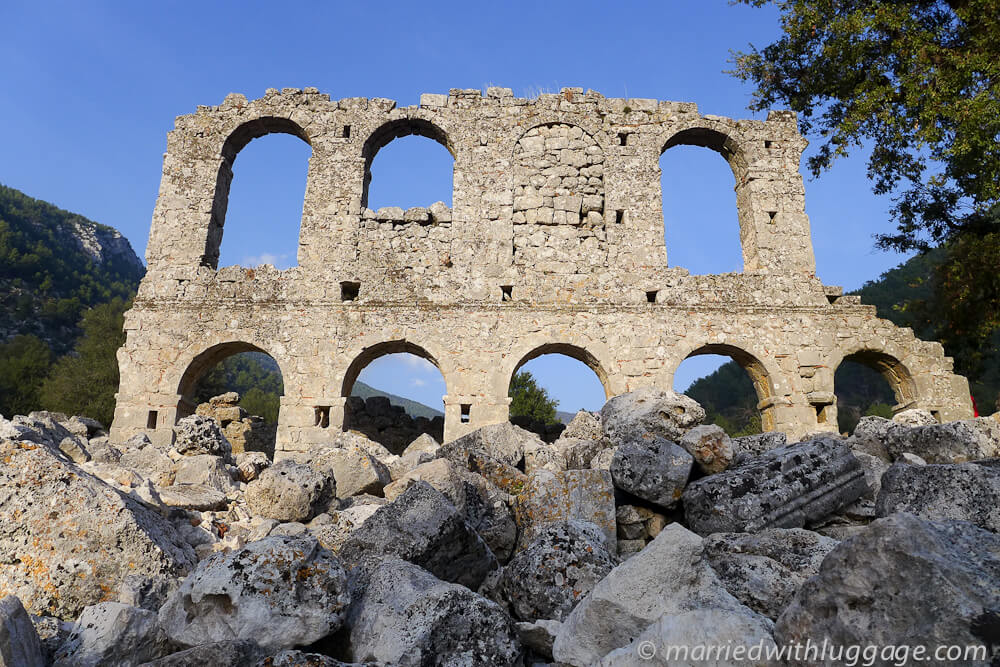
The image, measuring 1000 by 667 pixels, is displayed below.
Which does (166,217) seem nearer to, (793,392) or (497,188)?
(497,188)

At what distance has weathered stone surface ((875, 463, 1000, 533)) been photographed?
305cm

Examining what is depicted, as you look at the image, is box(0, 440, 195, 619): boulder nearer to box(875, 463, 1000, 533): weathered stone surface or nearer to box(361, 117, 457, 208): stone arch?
box(875, 463, 1000, 533): weathered stone surface

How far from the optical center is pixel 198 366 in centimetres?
1120

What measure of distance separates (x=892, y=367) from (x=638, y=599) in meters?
11.3

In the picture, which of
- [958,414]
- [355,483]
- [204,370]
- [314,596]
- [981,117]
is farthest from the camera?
[204,370]

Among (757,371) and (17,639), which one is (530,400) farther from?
(17,639)

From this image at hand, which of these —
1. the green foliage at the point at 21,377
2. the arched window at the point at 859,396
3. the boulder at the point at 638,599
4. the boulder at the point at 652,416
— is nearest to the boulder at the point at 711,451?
the boulder at the point at 652,416

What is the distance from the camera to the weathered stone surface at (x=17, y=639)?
2102 mm

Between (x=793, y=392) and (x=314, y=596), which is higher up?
(x=793, y=392)

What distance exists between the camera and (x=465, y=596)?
109 inches

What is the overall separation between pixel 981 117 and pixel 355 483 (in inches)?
442

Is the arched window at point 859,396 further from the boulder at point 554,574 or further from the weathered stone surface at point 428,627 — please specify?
the weathered stone surface at point 428,627

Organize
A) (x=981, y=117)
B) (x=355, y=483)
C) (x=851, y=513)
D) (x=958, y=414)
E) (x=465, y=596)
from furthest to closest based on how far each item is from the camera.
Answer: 1. (x=958, y=414)
2. (x=981, y=117)
3. (x=355, y=483)
4. (x=851, y=513)
5. (x=465, y=596)

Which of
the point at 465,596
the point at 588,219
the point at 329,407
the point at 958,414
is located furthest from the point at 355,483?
the point at 958,414
